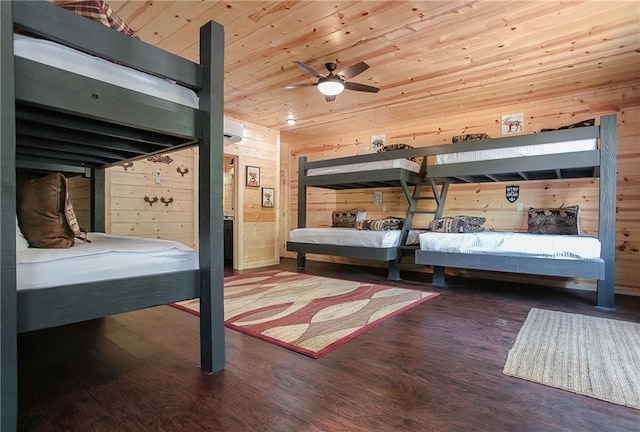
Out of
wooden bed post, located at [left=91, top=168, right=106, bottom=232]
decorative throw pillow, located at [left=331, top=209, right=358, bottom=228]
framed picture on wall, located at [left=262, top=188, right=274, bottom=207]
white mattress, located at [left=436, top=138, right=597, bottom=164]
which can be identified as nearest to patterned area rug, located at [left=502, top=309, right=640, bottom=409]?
white mattress, located at [left=436, top=138, right=597, bottom=164]

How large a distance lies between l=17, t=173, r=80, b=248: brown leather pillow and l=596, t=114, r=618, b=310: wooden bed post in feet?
13.9

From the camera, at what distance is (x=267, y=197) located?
18.5 feet

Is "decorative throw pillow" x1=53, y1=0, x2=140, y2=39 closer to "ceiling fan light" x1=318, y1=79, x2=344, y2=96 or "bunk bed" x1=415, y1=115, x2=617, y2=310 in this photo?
"ceiling fan light" x1=318, y1=79, x2=344, y2=96

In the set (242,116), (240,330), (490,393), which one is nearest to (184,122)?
(240,330)

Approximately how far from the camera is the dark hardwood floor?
4.17 ft

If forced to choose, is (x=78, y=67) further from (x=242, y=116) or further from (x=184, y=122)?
(x=242, y=116)

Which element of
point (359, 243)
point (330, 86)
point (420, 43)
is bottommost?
point (359, 243)

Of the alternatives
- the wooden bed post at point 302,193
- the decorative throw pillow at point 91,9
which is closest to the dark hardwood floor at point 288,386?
the decorative throw pillow at point 91,9

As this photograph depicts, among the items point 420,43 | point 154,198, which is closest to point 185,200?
point 154,198

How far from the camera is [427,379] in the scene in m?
1.62

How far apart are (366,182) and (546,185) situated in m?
2.39

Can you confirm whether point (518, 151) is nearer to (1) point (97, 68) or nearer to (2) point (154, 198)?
(1) point (97, 68)

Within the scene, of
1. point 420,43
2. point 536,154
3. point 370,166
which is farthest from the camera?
point 370,166

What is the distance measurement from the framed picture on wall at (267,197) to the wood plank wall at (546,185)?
1.55 meters
